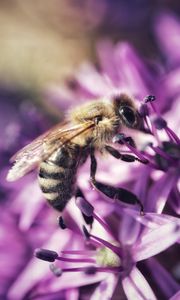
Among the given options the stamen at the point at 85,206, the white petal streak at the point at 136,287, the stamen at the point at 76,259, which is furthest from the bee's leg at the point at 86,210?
the white petal streak at the point at 136,287

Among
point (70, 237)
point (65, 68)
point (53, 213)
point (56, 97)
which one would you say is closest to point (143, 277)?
point (70, 237)

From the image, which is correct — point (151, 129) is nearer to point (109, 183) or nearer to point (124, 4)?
point (109, 183)

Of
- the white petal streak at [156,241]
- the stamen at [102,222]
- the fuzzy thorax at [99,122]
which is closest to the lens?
the white petal streak at [156,241]

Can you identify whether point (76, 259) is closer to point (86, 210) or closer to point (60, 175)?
point (86, 210)

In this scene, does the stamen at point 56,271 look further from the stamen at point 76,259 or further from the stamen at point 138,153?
the stamen at point 138,153

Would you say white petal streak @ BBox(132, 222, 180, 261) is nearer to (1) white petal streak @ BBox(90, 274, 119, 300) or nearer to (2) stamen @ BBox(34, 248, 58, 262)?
(1) white petal streak @ BBox(90, 274, 119, 300)

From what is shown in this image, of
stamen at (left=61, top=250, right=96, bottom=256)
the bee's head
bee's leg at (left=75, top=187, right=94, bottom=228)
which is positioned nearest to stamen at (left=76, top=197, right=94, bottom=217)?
bee's leg at (left=75, top=187, right=94, bottom=228)

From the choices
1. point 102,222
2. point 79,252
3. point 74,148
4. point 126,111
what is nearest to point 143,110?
point 126,111
